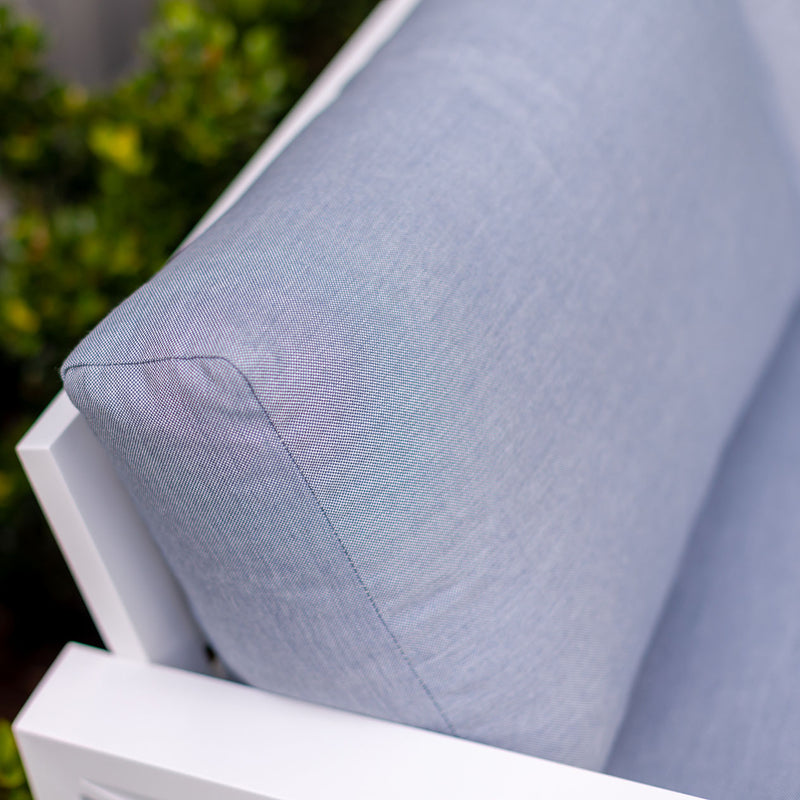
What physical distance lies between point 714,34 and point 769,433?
1.27ft

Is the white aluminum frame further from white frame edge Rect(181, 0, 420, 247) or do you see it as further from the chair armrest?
white frame edge Rect(181, 0, 420, 247)

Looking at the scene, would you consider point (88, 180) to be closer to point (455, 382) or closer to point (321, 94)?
point (321, 94)

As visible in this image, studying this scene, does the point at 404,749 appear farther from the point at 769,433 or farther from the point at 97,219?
the point at 97,219

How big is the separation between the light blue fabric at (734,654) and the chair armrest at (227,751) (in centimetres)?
14

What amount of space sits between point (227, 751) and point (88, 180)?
0.89 m

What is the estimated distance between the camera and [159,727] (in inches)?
25.9

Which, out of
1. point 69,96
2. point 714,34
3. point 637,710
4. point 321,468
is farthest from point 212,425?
point 69,96

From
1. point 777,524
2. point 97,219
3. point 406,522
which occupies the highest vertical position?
point 97,219

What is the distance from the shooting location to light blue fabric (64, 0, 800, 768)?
0.53 metres

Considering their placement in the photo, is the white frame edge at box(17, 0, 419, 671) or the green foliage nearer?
the white frame edge at box(17, 0, 419, 671)

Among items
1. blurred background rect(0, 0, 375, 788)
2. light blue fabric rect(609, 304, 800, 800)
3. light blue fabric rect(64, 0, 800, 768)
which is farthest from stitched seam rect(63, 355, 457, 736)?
blurred background rect(0, 0, 375, 788)

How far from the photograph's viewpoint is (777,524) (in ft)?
2.81

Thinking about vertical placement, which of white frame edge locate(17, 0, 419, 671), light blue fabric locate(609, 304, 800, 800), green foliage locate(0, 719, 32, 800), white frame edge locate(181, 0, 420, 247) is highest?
white frame edge locate(181, 0, 420, 247)

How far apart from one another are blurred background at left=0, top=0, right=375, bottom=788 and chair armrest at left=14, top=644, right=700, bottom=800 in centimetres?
47
